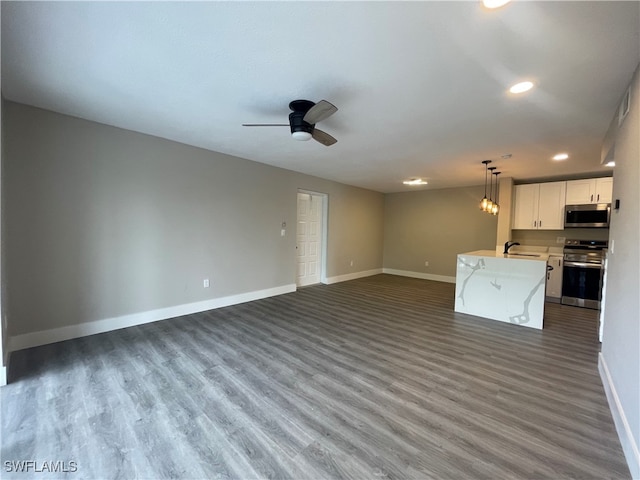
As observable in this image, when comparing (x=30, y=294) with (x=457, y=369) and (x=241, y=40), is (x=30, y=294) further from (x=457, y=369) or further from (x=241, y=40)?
(x=457, y=369)

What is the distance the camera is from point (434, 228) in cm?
738

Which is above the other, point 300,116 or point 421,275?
point 300,116

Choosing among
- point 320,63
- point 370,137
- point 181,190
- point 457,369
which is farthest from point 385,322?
point 181,190

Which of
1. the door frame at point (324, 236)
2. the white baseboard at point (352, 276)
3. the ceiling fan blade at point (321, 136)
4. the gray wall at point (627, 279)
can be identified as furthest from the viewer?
the white baseboard at point (352, 276)

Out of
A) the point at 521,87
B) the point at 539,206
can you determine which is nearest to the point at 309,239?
the point at 521,87

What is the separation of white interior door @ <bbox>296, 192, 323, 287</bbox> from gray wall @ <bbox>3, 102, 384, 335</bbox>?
867mm

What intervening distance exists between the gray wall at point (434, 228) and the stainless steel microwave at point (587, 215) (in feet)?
4.52

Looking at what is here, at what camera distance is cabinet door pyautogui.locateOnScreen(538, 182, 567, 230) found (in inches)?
210

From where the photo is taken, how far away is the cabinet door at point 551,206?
5.34 meters

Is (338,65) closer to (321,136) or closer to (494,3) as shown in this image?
(321,136)

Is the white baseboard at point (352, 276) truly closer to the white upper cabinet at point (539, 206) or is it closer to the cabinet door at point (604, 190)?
the white upper cabinet at point (539, 206)

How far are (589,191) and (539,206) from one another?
2.51ft

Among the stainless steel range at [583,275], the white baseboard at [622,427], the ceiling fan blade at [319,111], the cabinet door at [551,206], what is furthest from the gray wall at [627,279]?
the cabinet door at [551,206]

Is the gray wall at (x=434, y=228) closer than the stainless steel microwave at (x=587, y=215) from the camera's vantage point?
No
